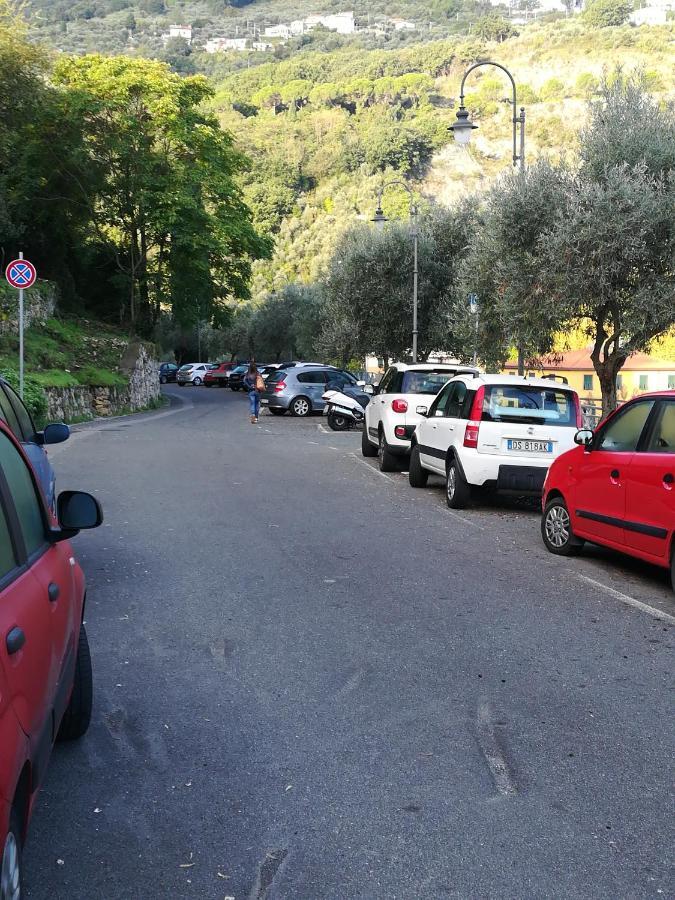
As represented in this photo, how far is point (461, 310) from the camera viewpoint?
2584 centimetres

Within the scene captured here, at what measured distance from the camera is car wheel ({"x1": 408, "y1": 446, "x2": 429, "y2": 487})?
14445mm

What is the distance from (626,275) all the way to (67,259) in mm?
33751

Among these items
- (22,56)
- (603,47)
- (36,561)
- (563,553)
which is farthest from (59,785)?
(603,47)

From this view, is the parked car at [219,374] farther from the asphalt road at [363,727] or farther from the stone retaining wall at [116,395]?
the asphalt road at [363,727]

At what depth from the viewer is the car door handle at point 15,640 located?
101 inches

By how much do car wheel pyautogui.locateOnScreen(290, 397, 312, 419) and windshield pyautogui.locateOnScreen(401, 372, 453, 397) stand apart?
20214mm

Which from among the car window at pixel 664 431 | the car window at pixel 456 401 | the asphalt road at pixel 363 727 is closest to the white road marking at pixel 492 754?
the asphalt road at pixel 363 727

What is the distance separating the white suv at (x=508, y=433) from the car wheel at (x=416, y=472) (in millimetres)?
1659

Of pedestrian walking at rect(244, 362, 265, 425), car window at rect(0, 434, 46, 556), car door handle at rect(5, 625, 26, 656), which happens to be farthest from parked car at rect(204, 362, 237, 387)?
car door handle at rect(5, 625, 26, 656)

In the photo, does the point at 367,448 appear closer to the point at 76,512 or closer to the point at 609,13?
the point at 76,512

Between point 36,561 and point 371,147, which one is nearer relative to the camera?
point 36,561

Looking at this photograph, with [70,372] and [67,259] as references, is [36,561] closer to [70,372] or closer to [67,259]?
[70,372]

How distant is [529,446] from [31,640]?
9818 millimetres

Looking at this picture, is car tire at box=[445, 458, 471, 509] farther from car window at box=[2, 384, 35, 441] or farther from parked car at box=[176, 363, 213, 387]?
parked car at box=[176, 363, 213, 387]
